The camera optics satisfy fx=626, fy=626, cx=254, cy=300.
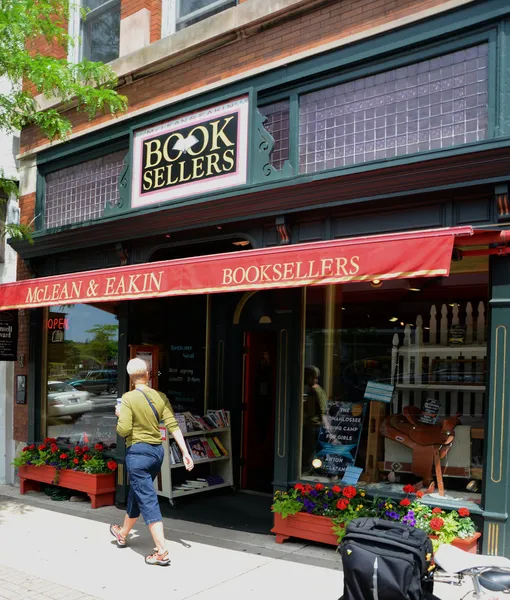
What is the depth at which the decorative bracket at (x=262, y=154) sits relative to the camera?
6720 mm

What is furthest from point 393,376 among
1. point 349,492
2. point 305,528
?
point 305,528

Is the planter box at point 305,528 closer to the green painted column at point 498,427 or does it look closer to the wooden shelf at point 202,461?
the green painted column at point 498,427

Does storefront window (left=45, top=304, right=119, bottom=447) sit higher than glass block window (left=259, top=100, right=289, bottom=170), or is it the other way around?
glass block window (left=259, top=100, right=289, bottom=170)

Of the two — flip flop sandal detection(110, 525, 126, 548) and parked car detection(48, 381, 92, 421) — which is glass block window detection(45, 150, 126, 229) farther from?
flip flop sandal detection(110, 525, 126, 548)

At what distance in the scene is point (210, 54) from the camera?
24.7 ft

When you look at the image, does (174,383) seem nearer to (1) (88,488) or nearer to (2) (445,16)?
(1) (88,488)

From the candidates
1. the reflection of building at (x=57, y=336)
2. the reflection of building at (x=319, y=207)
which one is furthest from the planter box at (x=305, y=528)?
the reflection of building at (x=57, y=336)

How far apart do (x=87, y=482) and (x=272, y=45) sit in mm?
5821

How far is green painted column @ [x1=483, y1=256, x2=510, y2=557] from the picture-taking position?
16.8 feet

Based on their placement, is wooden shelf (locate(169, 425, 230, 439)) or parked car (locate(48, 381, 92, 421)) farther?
parked car (locate(48, 381, 92, 421))

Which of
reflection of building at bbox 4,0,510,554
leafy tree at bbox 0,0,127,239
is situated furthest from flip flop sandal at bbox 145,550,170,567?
leafy tree at bbox 0,0,127,239

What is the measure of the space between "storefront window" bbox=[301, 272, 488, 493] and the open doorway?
222 cm

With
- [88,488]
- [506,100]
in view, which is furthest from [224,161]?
[88,488]

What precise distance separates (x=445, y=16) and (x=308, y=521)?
491 centimetres
